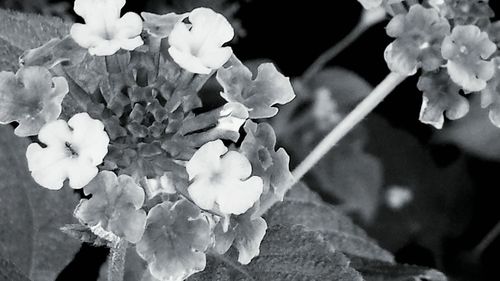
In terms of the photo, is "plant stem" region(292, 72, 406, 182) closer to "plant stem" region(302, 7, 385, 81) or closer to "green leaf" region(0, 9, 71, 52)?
"green leaf" region(0, 9, 71, 52)

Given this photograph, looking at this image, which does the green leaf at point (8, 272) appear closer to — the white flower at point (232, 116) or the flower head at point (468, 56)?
the white flower at point (232, 116)

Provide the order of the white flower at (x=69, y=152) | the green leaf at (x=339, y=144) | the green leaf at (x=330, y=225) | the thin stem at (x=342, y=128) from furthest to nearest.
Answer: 1. the green leaf at (x=339, y=144)
2. the green leaf at (x=330, y=225)
3. the thin stem at (x=342, y=128)
4. the white flower at (x=69, y=152)

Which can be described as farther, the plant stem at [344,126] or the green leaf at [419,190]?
the green leaf at [419,190]

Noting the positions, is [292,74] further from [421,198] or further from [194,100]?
[194,100]

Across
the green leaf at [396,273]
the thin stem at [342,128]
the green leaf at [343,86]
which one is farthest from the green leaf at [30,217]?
the green leaf at [343,86]

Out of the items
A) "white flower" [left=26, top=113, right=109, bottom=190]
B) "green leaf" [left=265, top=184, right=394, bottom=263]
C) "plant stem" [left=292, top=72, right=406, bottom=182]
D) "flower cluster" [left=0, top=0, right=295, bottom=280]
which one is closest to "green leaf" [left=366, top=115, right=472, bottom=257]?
"green leaf" [left=265, top=184, right=394, bottom=263]

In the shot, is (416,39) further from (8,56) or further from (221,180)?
(8,56)
